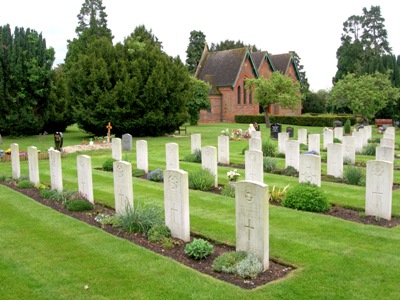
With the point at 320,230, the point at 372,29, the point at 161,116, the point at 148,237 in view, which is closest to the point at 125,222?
the point at 148,237

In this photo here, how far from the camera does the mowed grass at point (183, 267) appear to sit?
5862 mm

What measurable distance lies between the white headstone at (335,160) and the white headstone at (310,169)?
2654 millimetres

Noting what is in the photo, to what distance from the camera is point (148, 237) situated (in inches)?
321

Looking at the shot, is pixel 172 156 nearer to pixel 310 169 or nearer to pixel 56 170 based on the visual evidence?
pixel 56 170

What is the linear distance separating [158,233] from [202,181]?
474 cm

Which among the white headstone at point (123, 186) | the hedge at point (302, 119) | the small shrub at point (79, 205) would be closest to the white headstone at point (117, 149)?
the small shrub at point (79, 205)

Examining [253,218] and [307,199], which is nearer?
[253,218]

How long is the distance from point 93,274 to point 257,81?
120ft

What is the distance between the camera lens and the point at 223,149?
18172mm

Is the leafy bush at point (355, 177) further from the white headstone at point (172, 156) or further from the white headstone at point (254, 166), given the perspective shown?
the white headstone at point (172, 156)

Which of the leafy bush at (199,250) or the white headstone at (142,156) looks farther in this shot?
the white headstone at (142,156)

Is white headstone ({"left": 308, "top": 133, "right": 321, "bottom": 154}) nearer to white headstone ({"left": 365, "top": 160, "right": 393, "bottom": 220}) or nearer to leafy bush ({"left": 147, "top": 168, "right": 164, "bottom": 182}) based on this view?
leafy bush ({"left": 147, "top": 168, "right": 164, "bottom": 182})

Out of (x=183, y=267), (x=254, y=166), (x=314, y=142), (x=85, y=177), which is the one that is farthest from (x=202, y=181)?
(x=314, y=142)

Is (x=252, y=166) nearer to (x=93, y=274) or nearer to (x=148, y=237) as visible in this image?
(x=148, y=237)
